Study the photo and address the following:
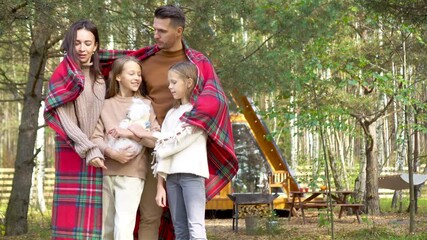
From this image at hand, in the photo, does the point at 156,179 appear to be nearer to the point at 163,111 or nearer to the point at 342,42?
the point at 163,111

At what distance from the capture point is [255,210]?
40.8 ft

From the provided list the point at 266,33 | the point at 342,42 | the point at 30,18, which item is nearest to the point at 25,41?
the point at 266,33

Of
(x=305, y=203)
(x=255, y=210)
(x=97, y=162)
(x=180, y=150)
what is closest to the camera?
(x=97, y=162)

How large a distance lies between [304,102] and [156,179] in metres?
9.91

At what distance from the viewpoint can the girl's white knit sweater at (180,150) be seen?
4172mm

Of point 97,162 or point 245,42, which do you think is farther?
point 245,42

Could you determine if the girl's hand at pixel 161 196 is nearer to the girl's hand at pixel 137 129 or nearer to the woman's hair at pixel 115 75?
the girl's hand at pixel 137 129

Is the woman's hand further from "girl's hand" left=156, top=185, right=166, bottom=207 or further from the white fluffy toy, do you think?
"girl's hand" left=156, top=185, right=166, bottom=207

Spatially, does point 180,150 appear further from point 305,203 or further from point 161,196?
point 305,203

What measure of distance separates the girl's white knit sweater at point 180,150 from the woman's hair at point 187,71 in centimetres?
12

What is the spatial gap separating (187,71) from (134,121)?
14.0 inches

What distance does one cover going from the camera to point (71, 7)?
8180 millimetres

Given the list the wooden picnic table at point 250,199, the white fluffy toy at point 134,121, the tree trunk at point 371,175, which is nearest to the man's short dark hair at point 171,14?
the white fluffy toy at point 134,121

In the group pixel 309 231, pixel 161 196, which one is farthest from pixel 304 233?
pixel 161 196
